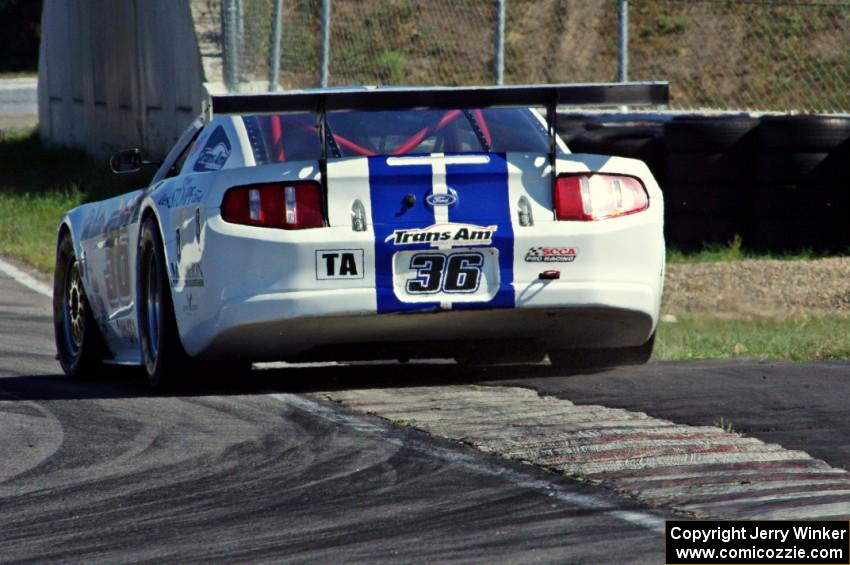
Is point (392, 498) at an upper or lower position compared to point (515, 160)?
lower

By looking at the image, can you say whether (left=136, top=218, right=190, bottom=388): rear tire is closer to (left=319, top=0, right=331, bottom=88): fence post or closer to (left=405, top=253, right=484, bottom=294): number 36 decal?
(left=405, top=253, right=484, bottom=294): number 36 decal

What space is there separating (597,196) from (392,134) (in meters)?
0.98

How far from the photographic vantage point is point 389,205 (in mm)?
7465

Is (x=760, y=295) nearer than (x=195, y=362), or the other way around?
(x=195, y=362)

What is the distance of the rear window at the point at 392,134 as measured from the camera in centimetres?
793

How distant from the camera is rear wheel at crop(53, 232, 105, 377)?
9312 millimetres

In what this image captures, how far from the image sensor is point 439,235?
746 cm

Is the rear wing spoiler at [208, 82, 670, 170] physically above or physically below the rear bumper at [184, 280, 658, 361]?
above

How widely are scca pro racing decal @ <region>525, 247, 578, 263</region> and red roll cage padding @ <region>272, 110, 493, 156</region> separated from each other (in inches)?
30.2

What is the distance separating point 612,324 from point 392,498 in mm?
2775

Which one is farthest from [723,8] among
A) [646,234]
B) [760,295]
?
[646,234]

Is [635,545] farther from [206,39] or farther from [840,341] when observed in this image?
[206,39]

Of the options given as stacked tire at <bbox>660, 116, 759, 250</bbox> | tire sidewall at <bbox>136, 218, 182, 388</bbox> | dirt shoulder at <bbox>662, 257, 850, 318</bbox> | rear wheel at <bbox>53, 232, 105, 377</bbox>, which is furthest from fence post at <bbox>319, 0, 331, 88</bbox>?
tire sidewall at <bbox>136, 218, 182, 388</bbox>

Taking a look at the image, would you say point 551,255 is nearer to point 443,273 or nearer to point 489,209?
point 489,209
